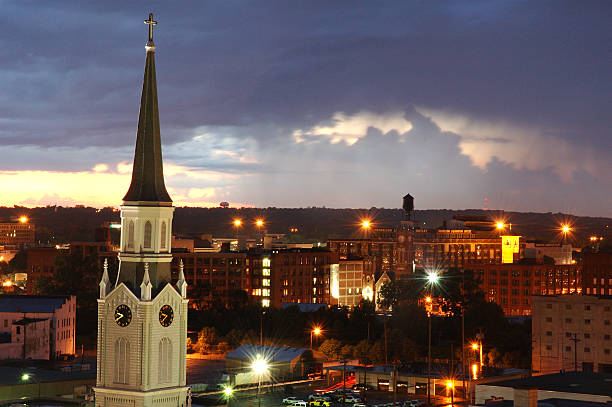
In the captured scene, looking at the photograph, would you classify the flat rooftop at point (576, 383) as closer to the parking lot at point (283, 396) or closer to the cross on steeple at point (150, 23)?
the parking lot at point (283, 396)

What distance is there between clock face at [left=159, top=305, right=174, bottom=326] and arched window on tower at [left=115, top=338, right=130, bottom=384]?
2.12 meters

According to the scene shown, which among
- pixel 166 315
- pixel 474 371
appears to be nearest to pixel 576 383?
pixel 474 371

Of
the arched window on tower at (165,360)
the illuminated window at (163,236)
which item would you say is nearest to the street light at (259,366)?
the arched window on tower at (165,360)

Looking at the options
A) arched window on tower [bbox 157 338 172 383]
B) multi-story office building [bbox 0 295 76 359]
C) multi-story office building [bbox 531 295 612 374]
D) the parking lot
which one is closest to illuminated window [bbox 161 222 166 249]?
arched window on tower [bbox 157 338 172 383]

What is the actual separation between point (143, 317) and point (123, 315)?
1.42 meters

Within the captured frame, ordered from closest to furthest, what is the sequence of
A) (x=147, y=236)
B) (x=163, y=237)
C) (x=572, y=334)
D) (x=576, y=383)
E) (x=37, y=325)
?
(x=147, y=236)
(x=163, y=237)
(x=576, y=383)
(x=37, y=325)
(x=572, y=334)

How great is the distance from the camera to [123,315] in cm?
5719

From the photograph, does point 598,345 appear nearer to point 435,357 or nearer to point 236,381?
point 435,357

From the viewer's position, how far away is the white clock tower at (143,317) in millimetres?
56562

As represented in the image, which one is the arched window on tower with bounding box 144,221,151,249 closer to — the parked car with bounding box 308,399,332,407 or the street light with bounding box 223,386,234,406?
the street light with bounding box 223,386,234,406

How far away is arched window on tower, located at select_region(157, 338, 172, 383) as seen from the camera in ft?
188

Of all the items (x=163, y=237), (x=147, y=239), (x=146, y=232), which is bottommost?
(x=147, y=239)

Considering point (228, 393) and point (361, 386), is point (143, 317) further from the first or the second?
point (361, 386)

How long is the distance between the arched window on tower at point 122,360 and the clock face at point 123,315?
0.91m
